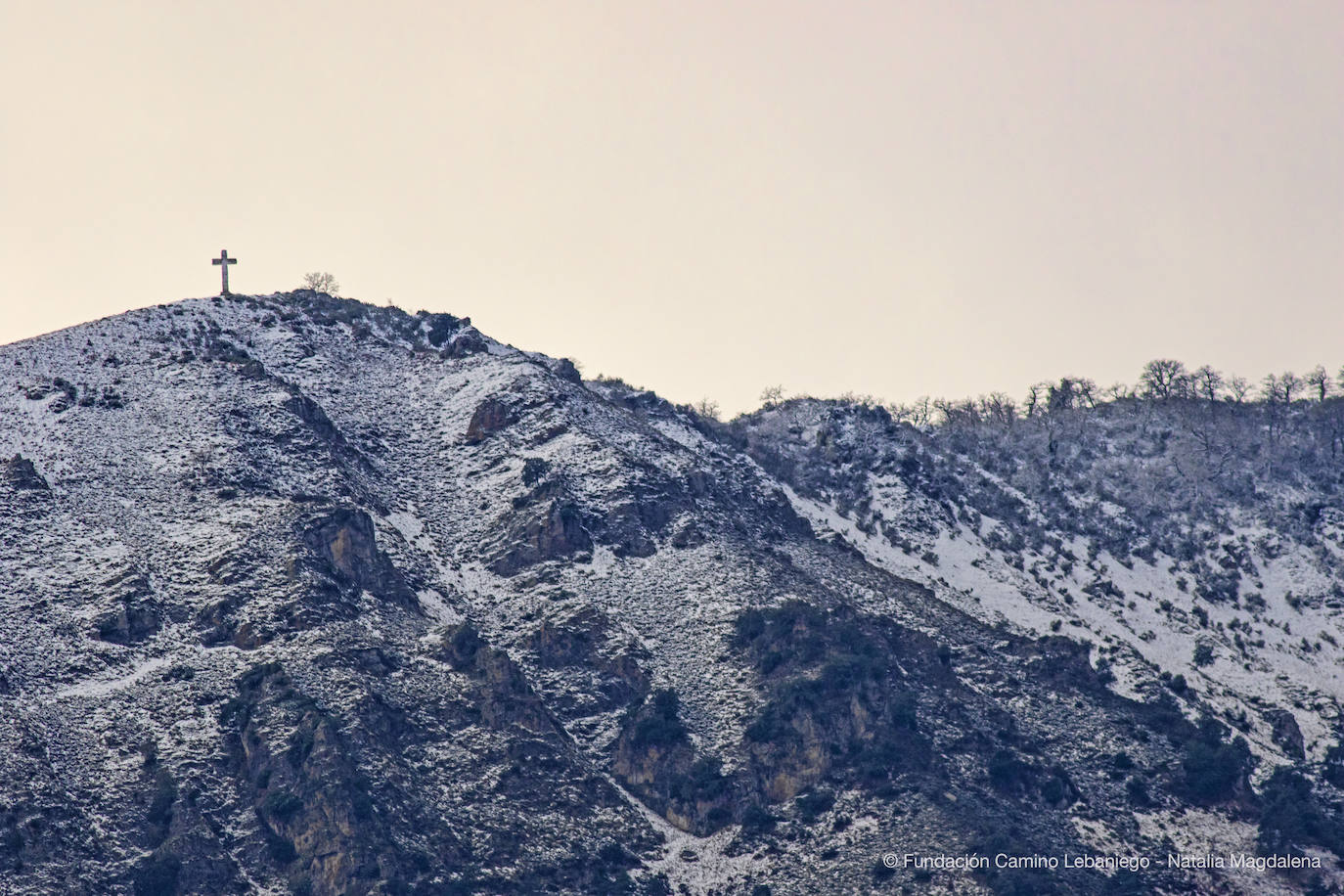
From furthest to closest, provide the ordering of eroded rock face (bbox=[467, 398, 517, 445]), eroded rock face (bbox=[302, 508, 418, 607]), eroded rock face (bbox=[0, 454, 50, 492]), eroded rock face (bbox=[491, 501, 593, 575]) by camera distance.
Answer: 1. eroded rock face (bbox=[467, 398, 517, 445])
2. eroded rock face (bbox=[491, 501, 593, 575])
3. eroded rock face (bbox=[0, 454, 50, 492])
4. eroded rock face (bbox=[302, 508, 418, 607])

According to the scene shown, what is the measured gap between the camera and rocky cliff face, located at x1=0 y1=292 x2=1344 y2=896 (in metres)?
102

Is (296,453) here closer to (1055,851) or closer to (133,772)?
(133,772)

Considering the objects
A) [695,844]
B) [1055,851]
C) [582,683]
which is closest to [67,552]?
[582,683]

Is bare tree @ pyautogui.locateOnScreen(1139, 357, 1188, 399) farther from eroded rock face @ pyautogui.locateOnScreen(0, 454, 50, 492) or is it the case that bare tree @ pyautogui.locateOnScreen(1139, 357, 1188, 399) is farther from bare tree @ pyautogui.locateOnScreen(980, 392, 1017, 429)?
eroded rock face @ pyautogui.locateOnScreen(0, 454, 50, 492)

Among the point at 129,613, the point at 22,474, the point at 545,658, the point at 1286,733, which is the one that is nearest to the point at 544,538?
the point at 545,658

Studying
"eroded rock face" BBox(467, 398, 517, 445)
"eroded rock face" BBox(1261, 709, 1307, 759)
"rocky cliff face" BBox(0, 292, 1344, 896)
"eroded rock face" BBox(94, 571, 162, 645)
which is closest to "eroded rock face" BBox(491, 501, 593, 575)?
"rocky cliff face" BBox(0, 292, 1344, 896)

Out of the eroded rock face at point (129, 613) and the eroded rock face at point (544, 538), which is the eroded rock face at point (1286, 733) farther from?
the eroded rock face at point (129, 613)

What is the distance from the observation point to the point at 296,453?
130 m

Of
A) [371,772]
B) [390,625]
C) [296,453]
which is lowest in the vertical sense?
[371,772]

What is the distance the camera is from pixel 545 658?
11800 centimetres

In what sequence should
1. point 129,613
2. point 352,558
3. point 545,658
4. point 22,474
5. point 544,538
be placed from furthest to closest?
1. point 544,538
2. point 22,474
3. point 352,558
4. point 545,658
5. point 129,613

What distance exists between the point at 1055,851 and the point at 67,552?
60.8m

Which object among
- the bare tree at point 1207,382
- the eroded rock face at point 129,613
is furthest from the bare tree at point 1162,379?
the eroded rock face at point 129,613

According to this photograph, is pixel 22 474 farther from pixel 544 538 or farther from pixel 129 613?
pixel 544 538
